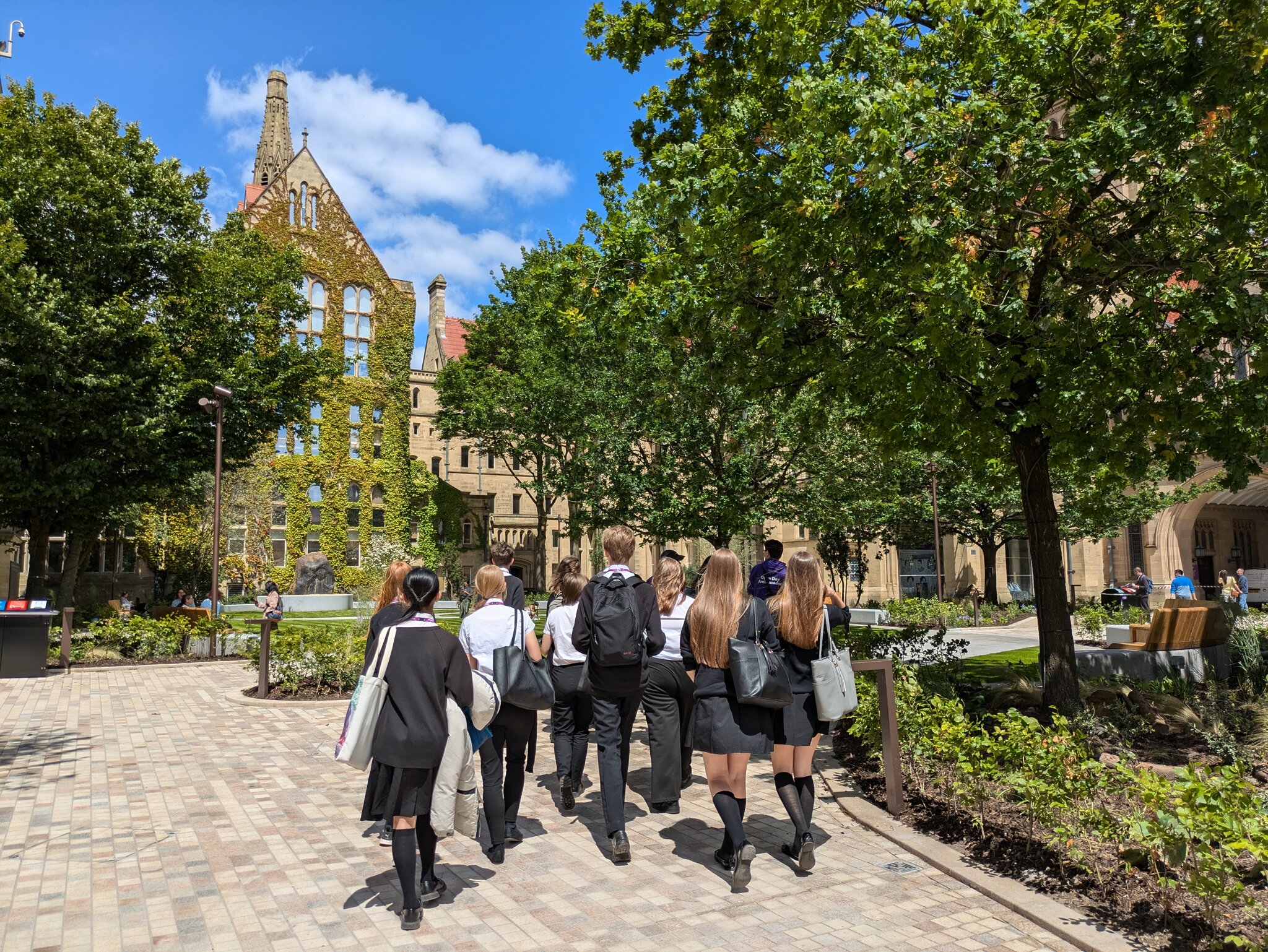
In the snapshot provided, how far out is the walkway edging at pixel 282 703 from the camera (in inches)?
504

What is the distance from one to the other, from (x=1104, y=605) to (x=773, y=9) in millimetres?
24814

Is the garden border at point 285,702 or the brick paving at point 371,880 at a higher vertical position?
the garden border at point 285,702

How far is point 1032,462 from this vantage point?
32.0 ft

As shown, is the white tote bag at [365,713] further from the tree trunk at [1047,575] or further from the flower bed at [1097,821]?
the tree trunk at [1047,575]

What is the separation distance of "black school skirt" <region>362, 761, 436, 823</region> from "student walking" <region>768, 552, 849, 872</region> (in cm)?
223

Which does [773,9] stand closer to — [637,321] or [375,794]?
[637,321]

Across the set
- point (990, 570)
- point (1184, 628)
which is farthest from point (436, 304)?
point (1184, 628)

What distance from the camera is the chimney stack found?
69.9 m

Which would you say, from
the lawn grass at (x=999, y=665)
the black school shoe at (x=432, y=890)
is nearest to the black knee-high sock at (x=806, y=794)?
the black school shoe at (x=432, y=890)

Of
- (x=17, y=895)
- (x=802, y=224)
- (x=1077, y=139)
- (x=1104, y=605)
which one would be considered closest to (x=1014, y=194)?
(x=1077, y=139)

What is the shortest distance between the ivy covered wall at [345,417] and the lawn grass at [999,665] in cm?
3710

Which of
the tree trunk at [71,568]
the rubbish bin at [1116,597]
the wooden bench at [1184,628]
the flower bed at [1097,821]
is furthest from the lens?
the rubbish bin at [1116,597]

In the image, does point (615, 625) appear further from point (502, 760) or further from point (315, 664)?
point (315, 664)

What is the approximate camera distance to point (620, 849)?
562 centimetres
